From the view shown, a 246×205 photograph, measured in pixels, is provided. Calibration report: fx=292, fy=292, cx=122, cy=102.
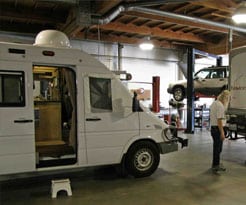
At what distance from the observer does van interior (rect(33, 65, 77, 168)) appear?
16.2 feet

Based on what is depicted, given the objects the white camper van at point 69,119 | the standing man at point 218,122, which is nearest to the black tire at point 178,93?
the standing man at point 218,122

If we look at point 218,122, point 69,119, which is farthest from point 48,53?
point 218,122

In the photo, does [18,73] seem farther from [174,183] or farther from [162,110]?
[162,110]

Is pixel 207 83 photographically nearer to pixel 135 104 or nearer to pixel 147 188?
pixel 135 104

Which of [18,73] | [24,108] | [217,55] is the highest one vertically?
[217,55]

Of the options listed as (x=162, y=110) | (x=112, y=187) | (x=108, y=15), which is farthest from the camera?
(x=162, y=110)

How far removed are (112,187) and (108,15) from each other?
4.35 m

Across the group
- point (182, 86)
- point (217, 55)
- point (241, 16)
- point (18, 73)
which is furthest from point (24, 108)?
point (217, 55)

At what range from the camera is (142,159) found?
→ 5.46m

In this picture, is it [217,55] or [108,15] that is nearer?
[108,15]

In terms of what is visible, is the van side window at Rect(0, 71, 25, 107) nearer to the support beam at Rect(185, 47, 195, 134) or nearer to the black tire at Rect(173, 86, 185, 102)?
the support beam at Rect(185, 47, 195, 134)

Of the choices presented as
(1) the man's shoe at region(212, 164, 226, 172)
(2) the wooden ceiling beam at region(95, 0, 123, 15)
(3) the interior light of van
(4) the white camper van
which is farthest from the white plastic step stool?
(2) the wooden ceiling beam at region(95, 0, 123, 15)

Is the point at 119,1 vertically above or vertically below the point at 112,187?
above

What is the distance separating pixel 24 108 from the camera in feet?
14.6
